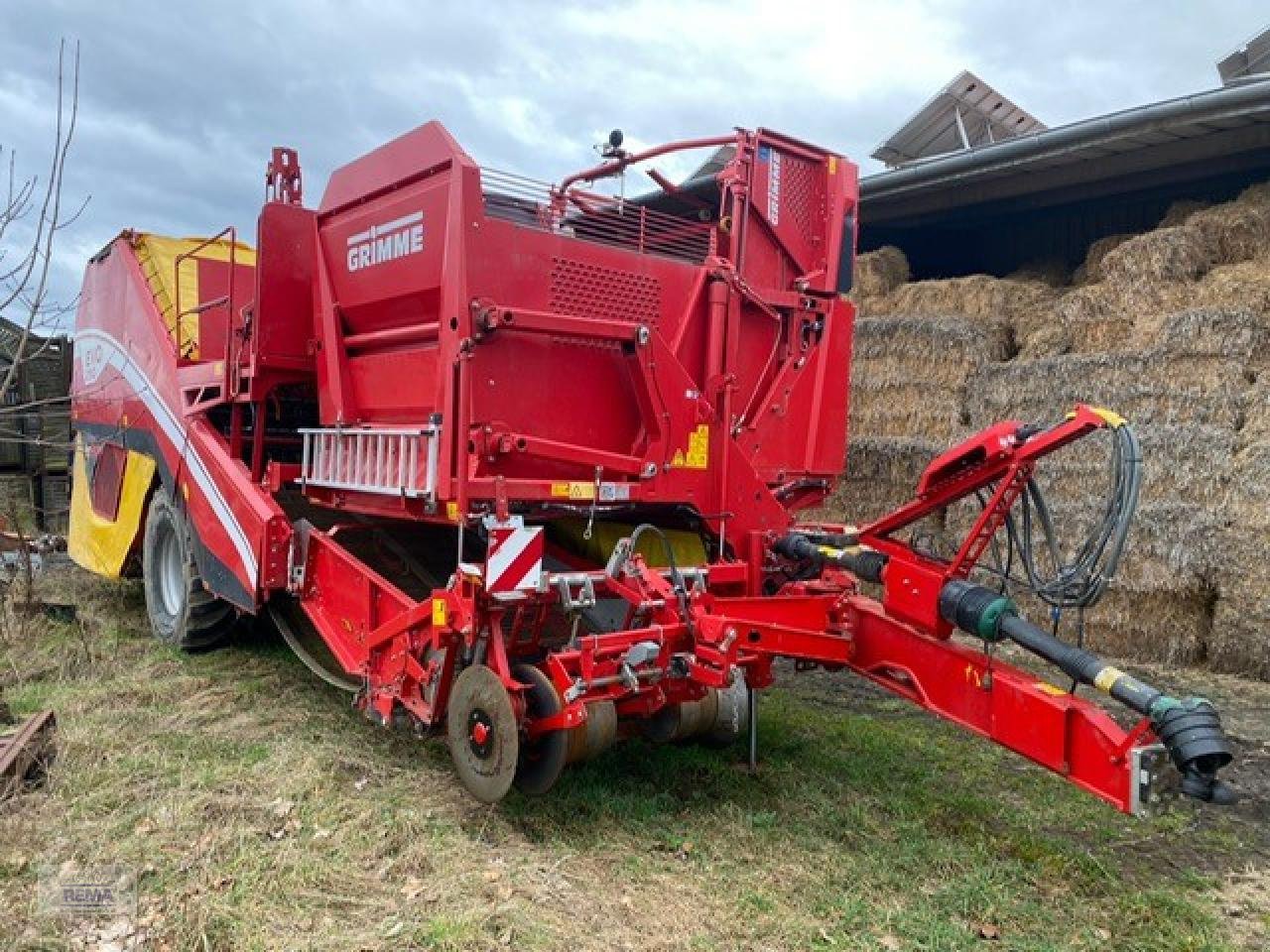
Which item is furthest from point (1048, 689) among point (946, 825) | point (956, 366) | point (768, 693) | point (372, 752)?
point (956, 366)

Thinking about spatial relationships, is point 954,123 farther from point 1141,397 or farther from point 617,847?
point 617,847

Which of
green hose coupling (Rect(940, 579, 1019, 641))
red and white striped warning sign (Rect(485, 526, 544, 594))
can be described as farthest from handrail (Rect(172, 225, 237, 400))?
green hose coupling (Rect(940, 579, 1019, 641))

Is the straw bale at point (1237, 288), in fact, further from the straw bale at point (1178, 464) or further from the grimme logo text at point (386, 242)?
the grimme logo text at point (386, 242)

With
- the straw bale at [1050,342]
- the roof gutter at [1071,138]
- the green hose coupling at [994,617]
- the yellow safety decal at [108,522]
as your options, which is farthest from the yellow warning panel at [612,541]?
the roof gutter at [1071,138]

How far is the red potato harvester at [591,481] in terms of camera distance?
11.6ft

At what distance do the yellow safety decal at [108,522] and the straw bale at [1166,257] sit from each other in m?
7.14

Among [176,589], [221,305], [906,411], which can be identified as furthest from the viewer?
[906,411]

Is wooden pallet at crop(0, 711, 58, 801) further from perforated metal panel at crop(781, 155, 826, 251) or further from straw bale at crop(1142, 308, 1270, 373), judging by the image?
straw bale at crop(1142, 308, 1270, 373)

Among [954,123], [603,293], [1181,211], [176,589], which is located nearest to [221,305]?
[176,589]

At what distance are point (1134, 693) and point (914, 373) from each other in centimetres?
594

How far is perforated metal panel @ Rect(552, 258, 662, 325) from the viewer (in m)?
4.22

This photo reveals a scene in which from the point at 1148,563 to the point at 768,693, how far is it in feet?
9.87

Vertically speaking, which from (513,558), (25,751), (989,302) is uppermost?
(989,302)

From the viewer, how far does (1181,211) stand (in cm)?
797
